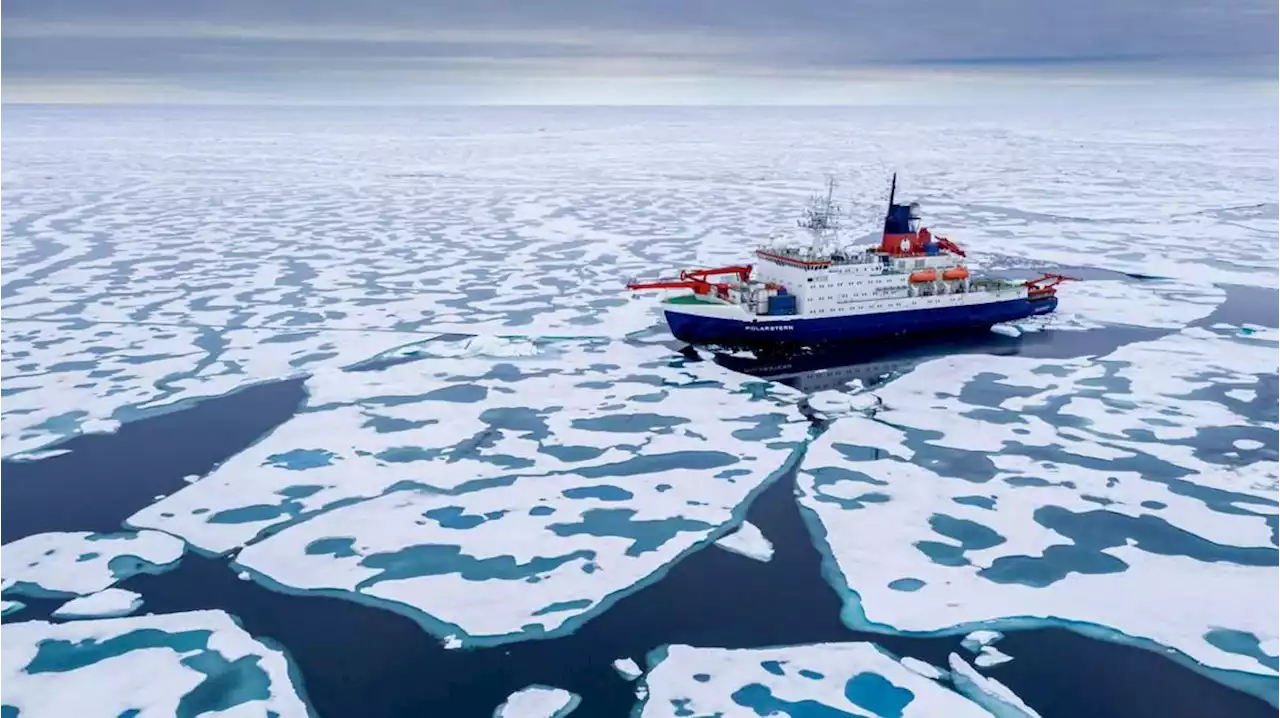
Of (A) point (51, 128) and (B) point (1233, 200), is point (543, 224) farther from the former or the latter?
(A) point (51, 128)

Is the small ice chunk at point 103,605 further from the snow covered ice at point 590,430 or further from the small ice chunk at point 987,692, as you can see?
the small ice chunk at point 987,692

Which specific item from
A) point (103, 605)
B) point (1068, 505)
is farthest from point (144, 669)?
point (1068, 505)

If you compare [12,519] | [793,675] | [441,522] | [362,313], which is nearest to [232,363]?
[362,313]

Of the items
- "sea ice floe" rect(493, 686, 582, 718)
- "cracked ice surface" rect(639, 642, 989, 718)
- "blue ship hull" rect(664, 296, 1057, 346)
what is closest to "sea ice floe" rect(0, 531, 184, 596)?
"sea ice floe" rect(493, 686, 582, 718)

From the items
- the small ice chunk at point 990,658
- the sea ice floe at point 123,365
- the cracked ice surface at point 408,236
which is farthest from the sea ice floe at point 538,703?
the cracked ice surface at point 408,236

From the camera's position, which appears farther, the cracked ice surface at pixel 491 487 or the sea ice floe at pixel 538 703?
the cracked ice surface at pixel 491 487

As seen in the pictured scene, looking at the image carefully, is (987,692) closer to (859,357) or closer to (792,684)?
(792,684)
